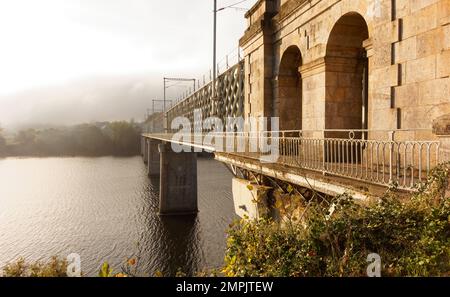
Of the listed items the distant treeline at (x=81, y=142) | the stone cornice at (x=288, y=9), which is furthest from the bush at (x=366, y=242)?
the distant treeline at (x=81, y=142)

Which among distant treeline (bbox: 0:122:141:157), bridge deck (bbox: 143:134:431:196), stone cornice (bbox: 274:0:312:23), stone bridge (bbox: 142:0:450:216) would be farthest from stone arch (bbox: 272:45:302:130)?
distant treeline (bbox: 0:122:141:157)

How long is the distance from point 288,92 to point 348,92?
284 cm

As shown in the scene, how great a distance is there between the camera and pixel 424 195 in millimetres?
5191

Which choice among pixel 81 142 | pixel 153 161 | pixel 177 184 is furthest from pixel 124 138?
pixel 177 184

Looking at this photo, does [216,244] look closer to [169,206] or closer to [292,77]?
[169,206]

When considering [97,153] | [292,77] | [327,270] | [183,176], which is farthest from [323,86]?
[97,153]

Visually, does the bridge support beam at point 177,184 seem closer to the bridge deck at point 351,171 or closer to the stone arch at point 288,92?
the stone arch at point 288,92

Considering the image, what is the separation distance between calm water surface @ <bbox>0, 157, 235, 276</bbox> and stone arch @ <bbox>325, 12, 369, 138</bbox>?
14889 mm

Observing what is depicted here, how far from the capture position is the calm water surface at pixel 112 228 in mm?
23469

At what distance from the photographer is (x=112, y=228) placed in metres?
29.7

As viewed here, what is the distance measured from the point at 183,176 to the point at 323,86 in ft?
85.0

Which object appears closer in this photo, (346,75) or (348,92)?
(346,75)

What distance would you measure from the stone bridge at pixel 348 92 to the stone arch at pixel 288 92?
38mm

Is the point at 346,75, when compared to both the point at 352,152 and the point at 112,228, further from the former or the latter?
the point at 112,228
